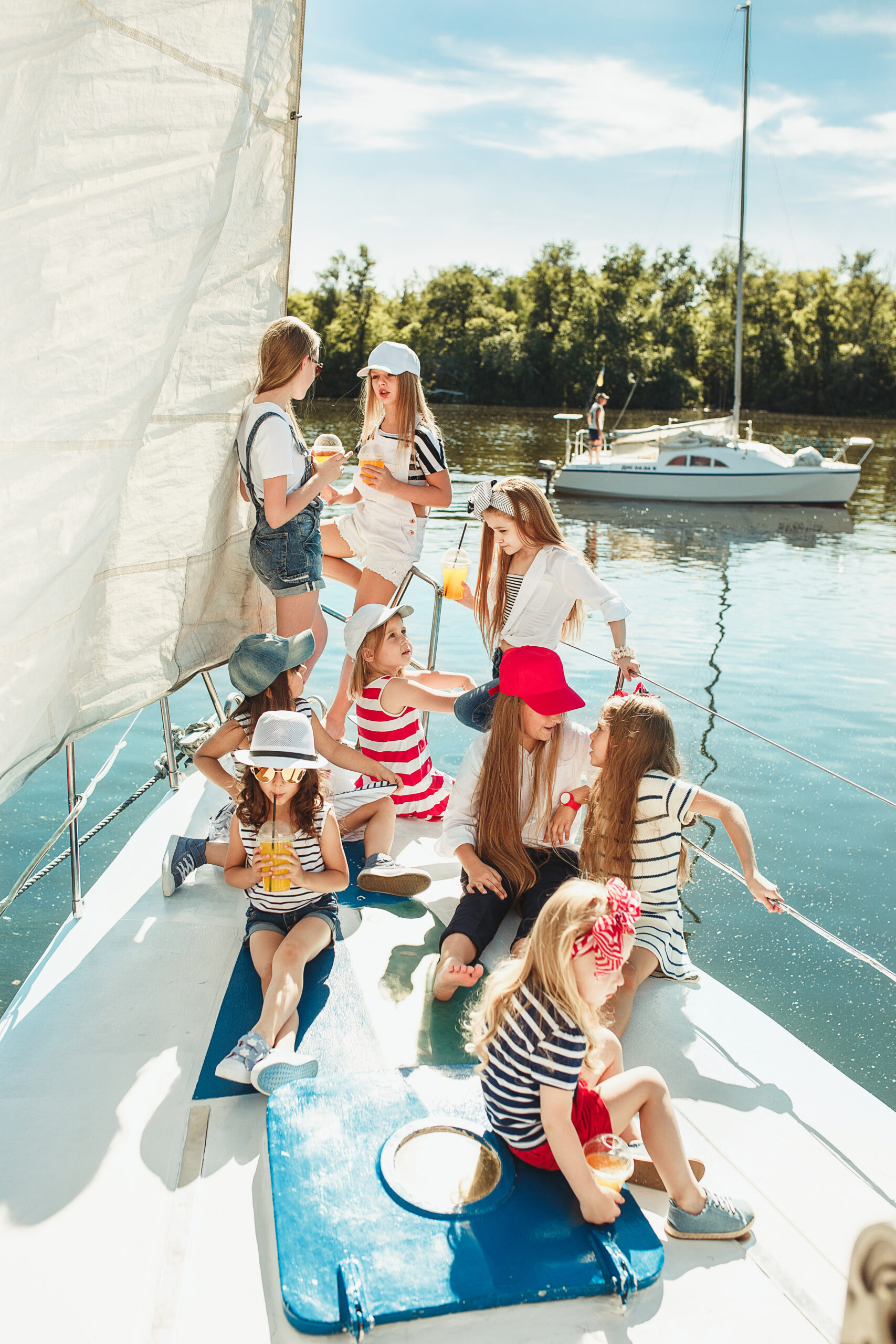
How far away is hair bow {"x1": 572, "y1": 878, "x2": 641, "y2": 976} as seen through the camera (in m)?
1.73

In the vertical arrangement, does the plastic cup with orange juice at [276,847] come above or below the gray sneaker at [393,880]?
above

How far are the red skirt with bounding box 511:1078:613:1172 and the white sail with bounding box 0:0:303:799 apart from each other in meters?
1.16

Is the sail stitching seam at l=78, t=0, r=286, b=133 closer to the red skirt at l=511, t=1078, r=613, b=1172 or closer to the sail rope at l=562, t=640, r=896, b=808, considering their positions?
the sail rope at l=562, t=640, r=896, b=808

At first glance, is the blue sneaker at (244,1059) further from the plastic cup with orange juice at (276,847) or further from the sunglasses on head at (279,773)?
the sunglasses on head at (279,773)

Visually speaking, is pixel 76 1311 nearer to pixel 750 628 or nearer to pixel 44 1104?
pixel 44 1104

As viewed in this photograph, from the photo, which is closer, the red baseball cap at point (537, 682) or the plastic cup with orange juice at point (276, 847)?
the plastic cup with orange juice at point (276, 847)

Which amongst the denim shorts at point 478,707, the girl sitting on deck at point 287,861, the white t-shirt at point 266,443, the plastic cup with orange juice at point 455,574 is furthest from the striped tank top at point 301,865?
the plastic cup with orange juice at point 455,574

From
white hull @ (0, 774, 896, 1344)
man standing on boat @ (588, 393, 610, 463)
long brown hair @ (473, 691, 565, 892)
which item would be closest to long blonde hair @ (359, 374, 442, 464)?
long brown hair @ (473, 691, 565, 892)

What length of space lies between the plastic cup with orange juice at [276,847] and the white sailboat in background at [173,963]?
0.79ft

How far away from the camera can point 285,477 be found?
287cm

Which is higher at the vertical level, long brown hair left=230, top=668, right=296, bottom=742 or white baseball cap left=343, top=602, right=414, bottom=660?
white baseball cap left=343, top=602, right=414, bottom=660

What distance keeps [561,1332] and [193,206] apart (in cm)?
210

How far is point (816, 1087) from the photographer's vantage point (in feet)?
7.38

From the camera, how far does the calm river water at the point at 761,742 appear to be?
15.2 feet
